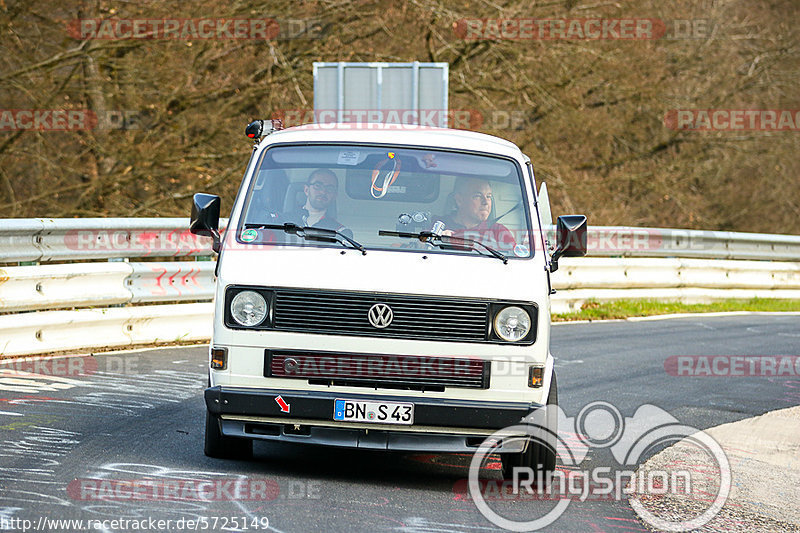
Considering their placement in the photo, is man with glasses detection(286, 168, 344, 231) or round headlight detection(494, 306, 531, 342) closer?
round headlight detection(494, 306, 531, 342)

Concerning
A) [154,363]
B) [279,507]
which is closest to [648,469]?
[279,507]

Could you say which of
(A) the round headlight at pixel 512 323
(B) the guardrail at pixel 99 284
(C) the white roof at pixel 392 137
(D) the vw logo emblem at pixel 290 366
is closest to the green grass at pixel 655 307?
(B) the guardrail at pixel 99 284

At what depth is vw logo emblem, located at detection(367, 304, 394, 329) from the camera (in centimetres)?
608

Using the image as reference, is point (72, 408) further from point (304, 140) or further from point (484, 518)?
point (484, 518)

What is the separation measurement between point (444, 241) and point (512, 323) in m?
0.70

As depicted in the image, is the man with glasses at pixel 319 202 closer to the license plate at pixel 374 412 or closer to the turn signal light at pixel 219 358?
the turn signal light at pixel 219 358

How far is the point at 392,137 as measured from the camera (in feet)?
23.5

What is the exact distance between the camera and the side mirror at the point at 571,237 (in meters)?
7.00

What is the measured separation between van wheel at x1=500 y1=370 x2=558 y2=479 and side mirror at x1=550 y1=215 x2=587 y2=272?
2.93ft

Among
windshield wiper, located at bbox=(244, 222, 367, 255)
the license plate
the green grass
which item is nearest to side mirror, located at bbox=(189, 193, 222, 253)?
windshield wiper, located at bbox=(244, 222, 367, 255)

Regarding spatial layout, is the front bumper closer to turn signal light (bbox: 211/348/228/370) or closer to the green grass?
turn signal light (bbox: 211/348/228/370)

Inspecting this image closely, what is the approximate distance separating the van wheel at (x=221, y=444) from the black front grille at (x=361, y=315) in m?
0.76

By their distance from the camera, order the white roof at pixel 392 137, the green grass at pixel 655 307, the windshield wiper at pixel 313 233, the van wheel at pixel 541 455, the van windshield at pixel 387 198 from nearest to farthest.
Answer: the van wheel at pixel 541 455
the windshield wiper at pixel 313 233
the van windshield at pixel 387 198
the white roof at pixel 392 137
the green grass at pixel 655 307

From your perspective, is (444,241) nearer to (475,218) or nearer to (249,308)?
(475,218)
